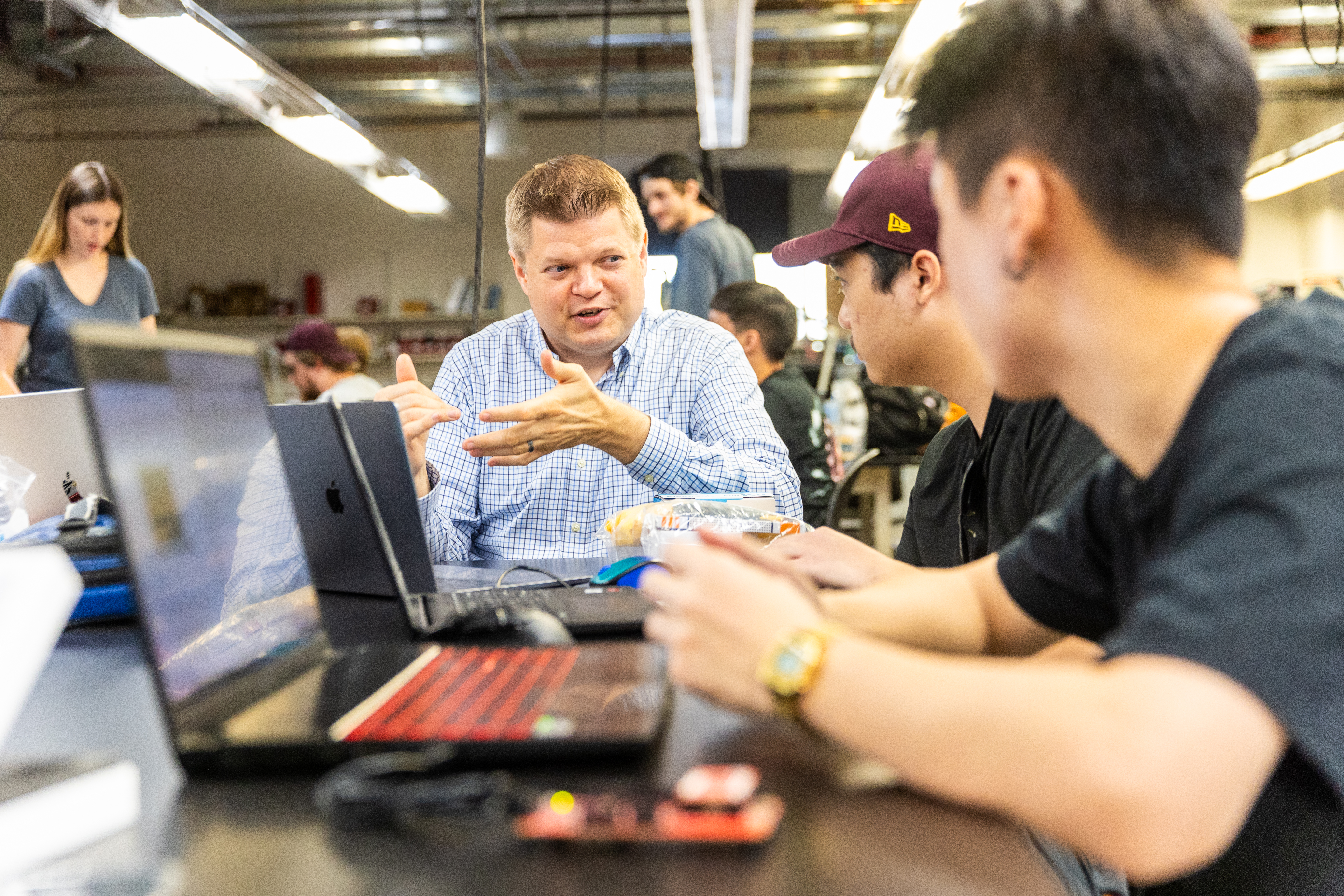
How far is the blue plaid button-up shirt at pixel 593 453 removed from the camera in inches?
73.1

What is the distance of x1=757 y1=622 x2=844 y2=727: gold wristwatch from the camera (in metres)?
0.61

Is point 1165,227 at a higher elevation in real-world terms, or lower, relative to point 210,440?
higher

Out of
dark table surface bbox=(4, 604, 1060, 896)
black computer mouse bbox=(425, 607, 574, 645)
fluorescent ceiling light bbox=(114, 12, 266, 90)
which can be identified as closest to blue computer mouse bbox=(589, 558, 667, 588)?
black computer mouse bbox=(425, 607, 574, 645)

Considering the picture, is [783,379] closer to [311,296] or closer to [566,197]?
[566,197]

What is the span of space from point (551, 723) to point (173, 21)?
11.4 feet

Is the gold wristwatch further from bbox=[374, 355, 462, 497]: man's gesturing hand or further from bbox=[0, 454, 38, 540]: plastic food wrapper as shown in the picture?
bbox=[0, 454, 38, 540]: plastic food wrapper

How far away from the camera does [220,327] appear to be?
9.02 m

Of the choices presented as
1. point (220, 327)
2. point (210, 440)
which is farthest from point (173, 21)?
point (220, 327)

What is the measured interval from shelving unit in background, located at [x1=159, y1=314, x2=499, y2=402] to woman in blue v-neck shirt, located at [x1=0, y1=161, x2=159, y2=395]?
15.9ft

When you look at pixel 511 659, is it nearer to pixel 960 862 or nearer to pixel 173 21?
pixel 960 862

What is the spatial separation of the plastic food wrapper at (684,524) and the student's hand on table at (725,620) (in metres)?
0.77

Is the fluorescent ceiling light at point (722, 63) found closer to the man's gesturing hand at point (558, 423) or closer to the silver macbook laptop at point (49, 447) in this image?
the man's gesturing hand at point (558, 423)

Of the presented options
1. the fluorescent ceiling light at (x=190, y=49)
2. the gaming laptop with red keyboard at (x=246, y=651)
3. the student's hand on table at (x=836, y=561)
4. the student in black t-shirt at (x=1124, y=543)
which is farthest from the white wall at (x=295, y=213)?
the student in black t-shirt at (x=1124, y=543)

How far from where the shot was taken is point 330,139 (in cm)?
509
